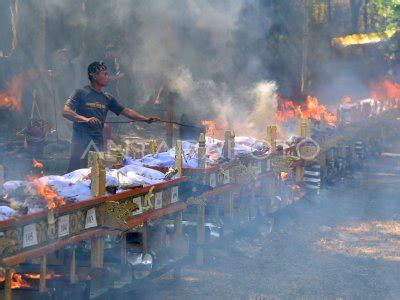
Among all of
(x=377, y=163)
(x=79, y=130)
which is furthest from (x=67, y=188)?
(x=377, y=163)

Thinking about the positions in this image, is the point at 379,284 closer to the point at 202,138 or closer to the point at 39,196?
the point at 202,138

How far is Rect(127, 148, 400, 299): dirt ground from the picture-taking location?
7.54m

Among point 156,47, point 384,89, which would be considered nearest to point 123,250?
point 156,47

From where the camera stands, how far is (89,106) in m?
8.12

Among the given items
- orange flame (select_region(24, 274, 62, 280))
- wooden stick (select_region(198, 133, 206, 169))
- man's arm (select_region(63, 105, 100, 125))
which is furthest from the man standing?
orange flame (select_region(24, 274, 62, 280))

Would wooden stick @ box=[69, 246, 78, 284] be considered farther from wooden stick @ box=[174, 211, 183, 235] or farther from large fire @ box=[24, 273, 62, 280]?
wooden stick @ box=[174, 211, 183, 235]

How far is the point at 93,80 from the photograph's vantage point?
26.7 ft

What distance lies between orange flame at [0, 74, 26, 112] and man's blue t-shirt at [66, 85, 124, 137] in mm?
8979

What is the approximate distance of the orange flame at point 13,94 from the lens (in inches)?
656

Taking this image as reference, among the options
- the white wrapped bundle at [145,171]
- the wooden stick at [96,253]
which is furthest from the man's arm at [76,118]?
the wooden stick at [96,253]

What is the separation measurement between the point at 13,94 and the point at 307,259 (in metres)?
10.2

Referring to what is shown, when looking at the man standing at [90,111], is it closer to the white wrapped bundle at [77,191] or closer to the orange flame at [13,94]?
the white wrapped bundle at [77,191]

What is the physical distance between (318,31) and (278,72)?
515cm

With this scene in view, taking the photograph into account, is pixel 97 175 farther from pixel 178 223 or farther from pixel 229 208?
pixel 229 208
